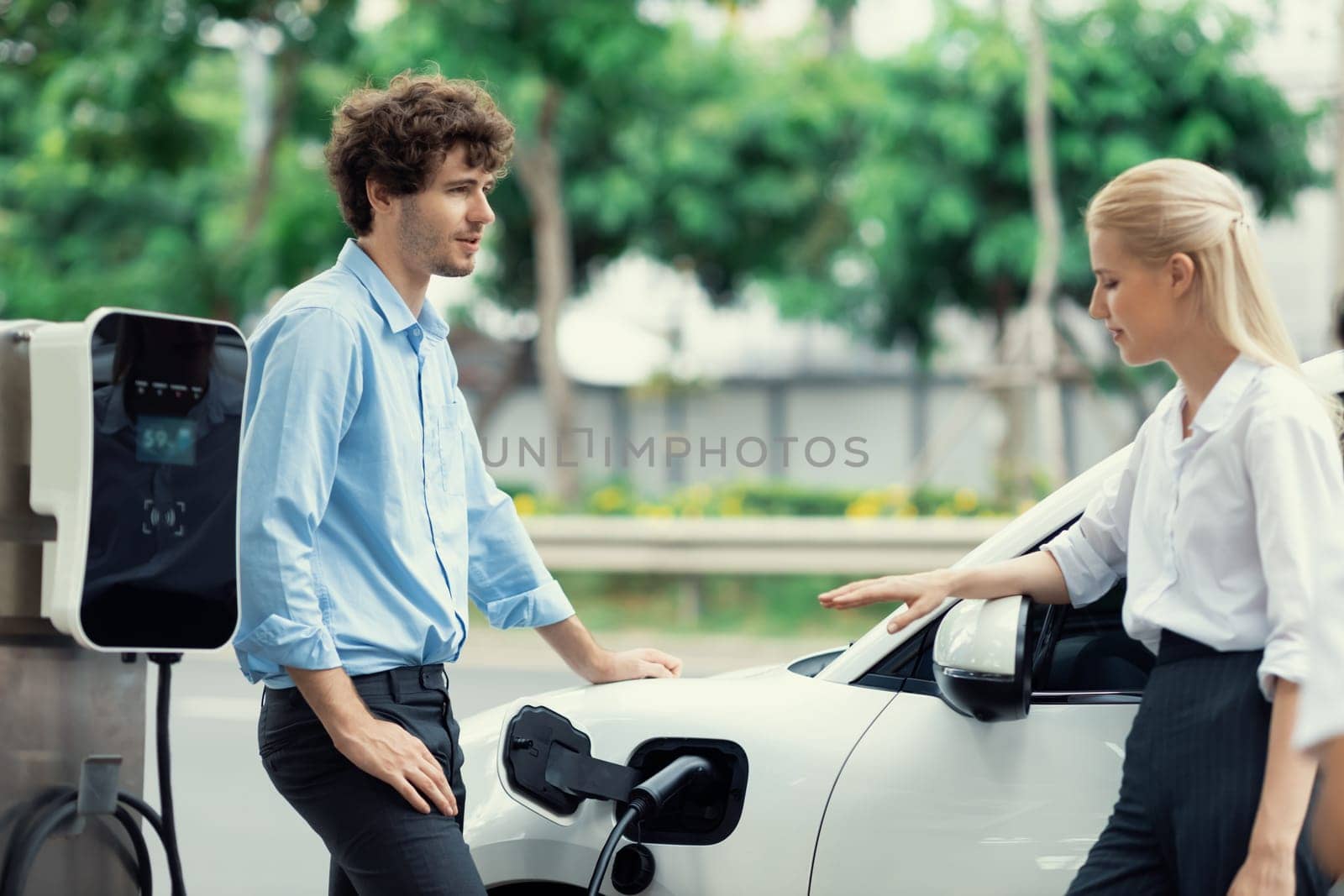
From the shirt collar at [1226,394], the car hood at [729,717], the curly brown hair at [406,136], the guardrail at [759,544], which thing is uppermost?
the curly brown hair at [406,136]

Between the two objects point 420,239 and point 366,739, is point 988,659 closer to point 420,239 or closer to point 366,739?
point 366,739

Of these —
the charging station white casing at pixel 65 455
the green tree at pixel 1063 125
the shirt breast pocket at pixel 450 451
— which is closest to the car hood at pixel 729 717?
the shirt breast pocket at pixel 450 451

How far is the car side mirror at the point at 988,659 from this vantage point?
2.10 metres

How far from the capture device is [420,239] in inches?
87.7

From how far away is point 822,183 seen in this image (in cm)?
1759

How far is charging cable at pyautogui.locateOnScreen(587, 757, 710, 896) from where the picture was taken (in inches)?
89.3

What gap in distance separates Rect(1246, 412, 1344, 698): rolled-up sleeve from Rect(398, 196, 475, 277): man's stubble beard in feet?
3.52

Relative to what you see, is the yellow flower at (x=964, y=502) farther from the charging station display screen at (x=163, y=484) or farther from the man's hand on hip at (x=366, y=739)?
the man's hand on hip at (x=366, y=739)

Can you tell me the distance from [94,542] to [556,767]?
0.76 meters

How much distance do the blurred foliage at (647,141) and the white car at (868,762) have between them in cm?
930

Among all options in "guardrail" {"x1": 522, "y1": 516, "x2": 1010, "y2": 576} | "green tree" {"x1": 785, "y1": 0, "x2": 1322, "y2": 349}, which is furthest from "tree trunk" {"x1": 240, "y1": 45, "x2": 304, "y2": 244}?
"green tree" {"x1": 785, "y1": 0, "x2": 1322, "y2": 349}

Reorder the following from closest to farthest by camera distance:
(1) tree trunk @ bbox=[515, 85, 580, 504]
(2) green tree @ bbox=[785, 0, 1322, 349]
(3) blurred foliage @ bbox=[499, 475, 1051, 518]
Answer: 1. (3) blurred foliage @ bbox=[499, 475, 1051, 518]
2. (2) green tree @ bbox=[785, 0, 1322, 349]
3. (1) tree trunk @ bbox=[515, 85, 580, 504]

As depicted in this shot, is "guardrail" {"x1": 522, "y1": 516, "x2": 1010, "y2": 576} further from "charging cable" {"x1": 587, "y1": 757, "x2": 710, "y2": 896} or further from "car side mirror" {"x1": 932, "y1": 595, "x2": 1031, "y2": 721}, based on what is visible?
"car side mirror" {"x1": 932, "y1": 595, "x2": 1031, "y2": 721}

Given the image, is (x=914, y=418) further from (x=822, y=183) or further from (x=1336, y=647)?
(x=1336, y=647)
